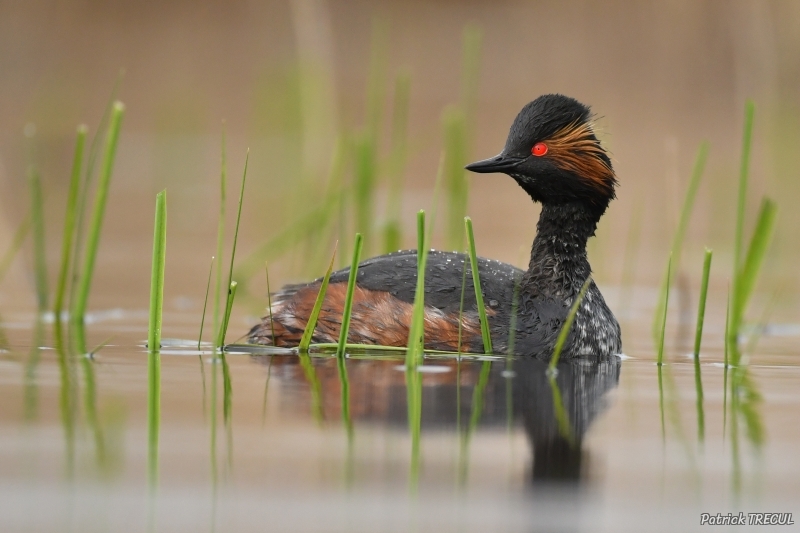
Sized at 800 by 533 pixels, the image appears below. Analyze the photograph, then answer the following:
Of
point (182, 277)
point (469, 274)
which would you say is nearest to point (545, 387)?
point (469, 274)

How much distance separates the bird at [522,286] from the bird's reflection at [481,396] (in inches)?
10.8

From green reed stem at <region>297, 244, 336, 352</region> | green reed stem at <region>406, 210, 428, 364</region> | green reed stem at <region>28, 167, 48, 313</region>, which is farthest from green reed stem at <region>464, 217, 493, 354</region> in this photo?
green reed stem at <region>28, 167, 48, 313</region>

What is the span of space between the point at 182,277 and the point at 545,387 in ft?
14.3

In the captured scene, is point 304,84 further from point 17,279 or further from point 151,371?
point 151,371

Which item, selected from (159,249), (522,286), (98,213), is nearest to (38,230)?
(98,213)

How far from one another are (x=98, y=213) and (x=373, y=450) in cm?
293

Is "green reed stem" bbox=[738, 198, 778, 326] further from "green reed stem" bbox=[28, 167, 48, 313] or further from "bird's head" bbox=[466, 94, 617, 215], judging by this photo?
"green reed stem" bbox=[28, 167, 48, 313]

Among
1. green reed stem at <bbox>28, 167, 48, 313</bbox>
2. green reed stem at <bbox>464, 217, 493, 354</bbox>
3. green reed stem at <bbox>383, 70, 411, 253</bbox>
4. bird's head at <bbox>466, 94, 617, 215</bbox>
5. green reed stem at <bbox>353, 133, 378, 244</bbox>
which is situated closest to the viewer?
green reed stem at <bbox>464, 217, 493, 354</bbox>

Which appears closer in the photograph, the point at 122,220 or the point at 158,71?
the point at 122,220

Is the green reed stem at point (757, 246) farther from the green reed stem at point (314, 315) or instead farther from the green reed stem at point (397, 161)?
the green reed stem at point (397, 161)

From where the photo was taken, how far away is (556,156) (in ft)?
20.8

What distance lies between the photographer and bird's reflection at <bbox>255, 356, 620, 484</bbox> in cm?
387

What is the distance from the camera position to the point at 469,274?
6.03 m

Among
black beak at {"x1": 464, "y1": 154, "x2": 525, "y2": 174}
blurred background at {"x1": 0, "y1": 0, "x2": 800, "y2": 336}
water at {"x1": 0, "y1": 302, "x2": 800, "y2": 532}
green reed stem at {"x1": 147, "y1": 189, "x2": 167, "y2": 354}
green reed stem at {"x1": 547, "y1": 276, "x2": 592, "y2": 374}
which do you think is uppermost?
blurred background at {"x1": 0, "y1": 0, "x2": 800, "y2": 336}
